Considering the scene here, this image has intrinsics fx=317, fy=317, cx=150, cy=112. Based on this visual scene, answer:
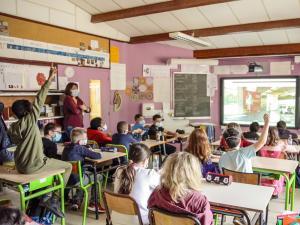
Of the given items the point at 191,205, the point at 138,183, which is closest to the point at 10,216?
the point at 191,205

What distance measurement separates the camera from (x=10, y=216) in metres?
1.41

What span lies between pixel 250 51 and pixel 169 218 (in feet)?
20.9

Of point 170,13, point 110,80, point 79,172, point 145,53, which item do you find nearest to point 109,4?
point 170,13

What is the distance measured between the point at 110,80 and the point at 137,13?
6.04 ft

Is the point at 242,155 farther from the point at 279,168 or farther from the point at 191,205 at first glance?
the point at 191,205

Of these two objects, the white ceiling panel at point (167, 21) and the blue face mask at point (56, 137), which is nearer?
the blue face mask at point (56, 137)

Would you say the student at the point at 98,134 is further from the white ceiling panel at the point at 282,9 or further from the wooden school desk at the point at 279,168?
the white ceiling panel at the point at 282,9

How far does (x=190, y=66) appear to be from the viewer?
823 centimetres

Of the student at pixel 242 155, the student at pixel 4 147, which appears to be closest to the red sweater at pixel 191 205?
the student at pixel 242 155

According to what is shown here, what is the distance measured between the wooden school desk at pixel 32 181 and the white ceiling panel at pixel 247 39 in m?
5.01

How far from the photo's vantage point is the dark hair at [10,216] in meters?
1.40

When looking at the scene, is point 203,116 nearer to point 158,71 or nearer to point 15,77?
point 158,71

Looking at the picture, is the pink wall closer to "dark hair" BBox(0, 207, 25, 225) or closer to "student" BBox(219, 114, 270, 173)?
"student" BBox(219, 114, 270, 173)

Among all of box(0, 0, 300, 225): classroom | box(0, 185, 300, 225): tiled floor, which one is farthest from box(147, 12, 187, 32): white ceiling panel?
box(0, 185, 300, 225): tiled floor
